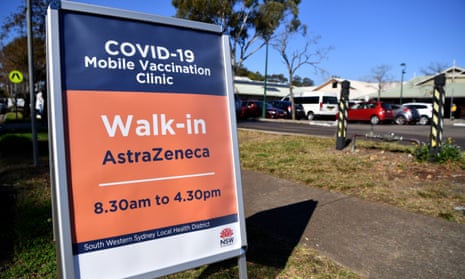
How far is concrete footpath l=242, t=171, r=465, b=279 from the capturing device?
124 inches

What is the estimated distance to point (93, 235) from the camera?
2.06 metres

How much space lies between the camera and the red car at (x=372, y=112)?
22.6 metres

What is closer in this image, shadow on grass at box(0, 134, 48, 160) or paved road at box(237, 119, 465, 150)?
shadow on grass at box(0, 134, 48, 160)

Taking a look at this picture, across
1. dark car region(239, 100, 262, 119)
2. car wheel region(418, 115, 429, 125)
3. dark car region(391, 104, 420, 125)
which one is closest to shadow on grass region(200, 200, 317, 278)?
dark car region(391, 104, 420, 125)

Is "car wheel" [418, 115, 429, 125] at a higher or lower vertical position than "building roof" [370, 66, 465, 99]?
lower

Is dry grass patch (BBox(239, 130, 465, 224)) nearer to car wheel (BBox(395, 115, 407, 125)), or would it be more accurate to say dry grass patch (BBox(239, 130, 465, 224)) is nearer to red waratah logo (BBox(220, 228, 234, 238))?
red waratah logo (BBox(220, 228, 234, 238))

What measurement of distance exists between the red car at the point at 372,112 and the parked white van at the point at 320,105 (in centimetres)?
329

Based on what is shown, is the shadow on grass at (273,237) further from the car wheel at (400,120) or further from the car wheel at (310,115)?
the car wheel at (310,115)

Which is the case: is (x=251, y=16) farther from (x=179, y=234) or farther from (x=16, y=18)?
(x=179, y=234)

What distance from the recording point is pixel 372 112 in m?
22.8

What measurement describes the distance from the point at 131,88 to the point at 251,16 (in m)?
26.5

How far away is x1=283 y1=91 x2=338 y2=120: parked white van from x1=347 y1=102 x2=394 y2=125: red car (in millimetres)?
3286

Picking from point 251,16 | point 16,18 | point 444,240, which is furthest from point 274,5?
point 444,240

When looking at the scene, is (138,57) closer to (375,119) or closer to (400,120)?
Answer: (375,119)
